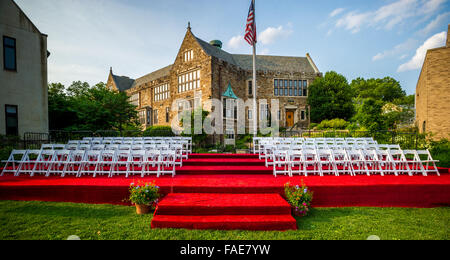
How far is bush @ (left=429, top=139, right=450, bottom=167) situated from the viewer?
26.1 feet

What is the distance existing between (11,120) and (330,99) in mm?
28634

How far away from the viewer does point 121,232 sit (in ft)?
11.6

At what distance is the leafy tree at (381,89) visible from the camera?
2115 inches

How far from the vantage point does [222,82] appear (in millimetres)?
21359

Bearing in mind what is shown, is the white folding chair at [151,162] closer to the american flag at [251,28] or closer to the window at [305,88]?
the american flag at [251,28]

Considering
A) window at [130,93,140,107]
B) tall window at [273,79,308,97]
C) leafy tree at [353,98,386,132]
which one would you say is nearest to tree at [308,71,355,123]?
tall window at [273,79,308,97]

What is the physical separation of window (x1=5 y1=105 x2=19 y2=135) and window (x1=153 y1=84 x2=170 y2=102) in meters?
15.9

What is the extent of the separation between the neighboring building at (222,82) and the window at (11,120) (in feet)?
43.6

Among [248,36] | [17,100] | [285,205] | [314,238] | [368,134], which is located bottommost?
[314,238]

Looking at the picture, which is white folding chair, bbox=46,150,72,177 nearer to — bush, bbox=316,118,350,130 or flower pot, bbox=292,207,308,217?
flower pot, bbox=292,207,308,217

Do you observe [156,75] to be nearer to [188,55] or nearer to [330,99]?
[188,55]
